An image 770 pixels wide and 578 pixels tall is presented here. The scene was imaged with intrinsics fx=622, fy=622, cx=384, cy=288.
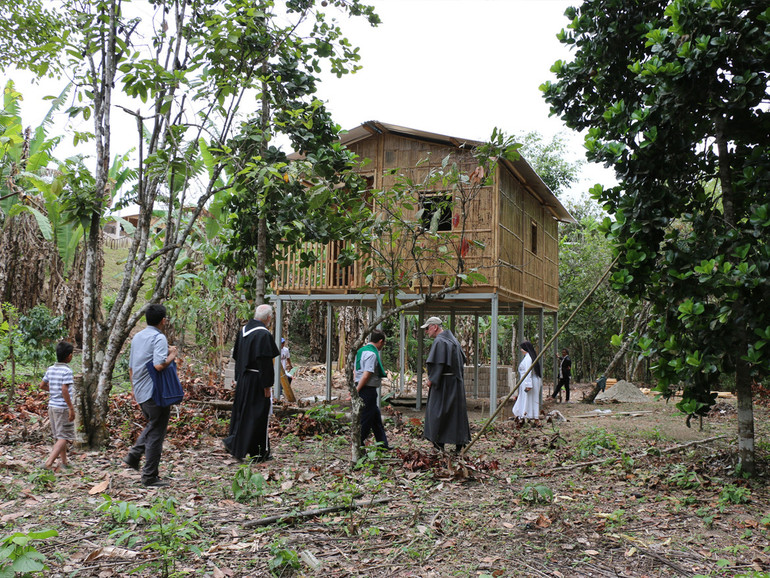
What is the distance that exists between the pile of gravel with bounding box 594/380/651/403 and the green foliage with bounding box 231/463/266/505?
49.8 feet

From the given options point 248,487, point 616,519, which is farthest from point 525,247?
point 248,487

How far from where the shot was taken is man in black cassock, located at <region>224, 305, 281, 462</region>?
300 inches

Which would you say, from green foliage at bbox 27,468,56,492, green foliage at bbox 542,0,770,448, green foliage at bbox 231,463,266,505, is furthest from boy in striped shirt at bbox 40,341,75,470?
green foliage at bbox 542,0,770,448

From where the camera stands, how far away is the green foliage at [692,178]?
634cm

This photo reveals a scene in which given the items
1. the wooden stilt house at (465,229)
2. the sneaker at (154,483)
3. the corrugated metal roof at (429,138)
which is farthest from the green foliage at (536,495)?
the corrugated metal roof at (429,138)

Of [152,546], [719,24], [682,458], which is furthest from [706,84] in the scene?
[152,546]

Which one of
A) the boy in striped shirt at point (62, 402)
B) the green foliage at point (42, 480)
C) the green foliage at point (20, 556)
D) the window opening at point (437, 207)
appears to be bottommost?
the green foliage at point (42, 480)

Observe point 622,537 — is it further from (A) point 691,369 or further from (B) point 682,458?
(B) point 682,458

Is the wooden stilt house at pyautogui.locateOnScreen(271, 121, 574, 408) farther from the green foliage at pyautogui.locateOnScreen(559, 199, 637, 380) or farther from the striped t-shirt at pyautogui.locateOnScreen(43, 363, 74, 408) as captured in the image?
the green foliage at pyautogui.locateOnScreen(559, 199, 637, 380)

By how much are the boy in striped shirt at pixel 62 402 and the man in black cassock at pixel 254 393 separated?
185 cm

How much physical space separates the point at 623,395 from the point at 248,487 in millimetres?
15644

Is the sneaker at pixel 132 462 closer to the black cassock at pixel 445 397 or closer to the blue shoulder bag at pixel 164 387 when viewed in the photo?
the blue shoulder bag at pixel 164 387

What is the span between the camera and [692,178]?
24.9ft

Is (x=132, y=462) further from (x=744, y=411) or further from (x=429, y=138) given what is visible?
(x=429, y=138)
